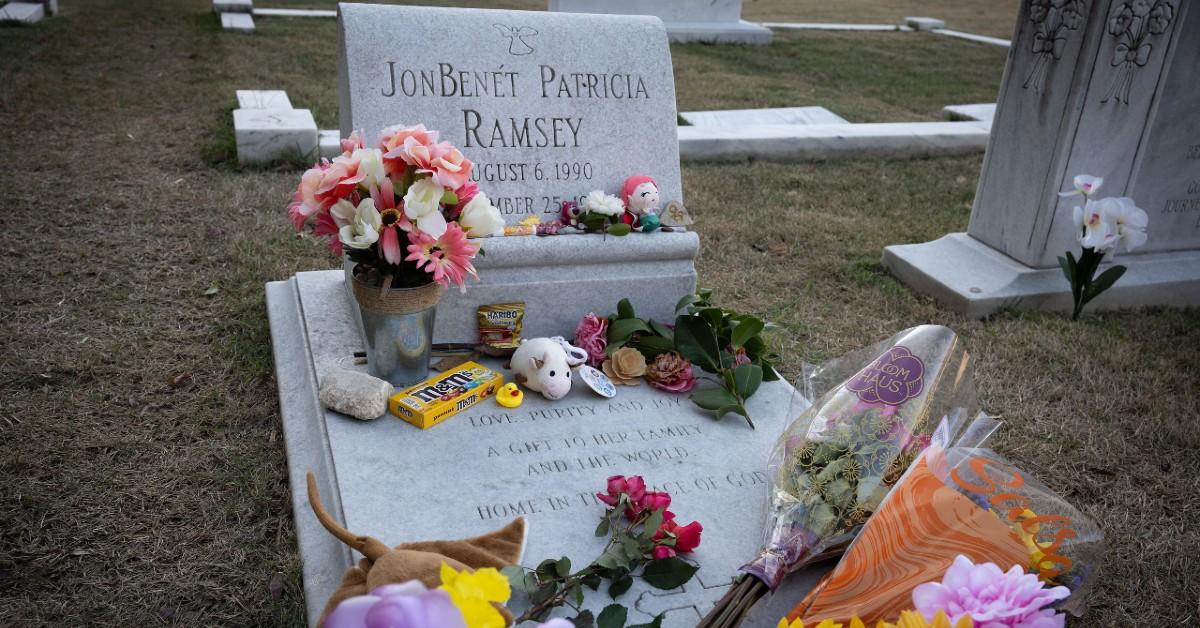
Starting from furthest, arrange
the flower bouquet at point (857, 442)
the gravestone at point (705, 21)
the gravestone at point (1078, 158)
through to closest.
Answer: the gravestone at point (705, 21) < the gravestone at point (1078, 158) < the flower bouquet at point (857, 442)

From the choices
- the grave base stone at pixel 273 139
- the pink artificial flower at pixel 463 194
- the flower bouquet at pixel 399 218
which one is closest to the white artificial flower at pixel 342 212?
Result: the flower bouquet at pixel 399 218

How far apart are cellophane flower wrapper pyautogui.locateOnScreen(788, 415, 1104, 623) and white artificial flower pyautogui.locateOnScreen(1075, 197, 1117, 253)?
2.44 meters

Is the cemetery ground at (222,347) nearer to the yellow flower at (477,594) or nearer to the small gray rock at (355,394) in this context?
the small gray rock at (355,394)

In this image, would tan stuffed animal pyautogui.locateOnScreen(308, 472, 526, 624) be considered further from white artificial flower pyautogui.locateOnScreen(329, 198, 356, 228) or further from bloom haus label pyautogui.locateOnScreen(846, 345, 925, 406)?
bloom haus label pyautogui.locateOnScreen(846, 345, 925, 406)

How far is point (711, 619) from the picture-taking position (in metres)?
1.74

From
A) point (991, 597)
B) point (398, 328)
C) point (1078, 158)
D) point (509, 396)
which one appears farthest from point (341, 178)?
point (1078, 158)

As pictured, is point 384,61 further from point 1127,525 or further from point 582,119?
point 1127,525

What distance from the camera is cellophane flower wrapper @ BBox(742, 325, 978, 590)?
6.32ft

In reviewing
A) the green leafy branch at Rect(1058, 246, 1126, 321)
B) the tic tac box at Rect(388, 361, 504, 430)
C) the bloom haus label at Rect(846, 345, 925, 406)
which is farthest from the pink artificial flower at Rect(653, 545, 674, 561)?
the green leafy branch at Rect(1058, 246, 1126, 321)

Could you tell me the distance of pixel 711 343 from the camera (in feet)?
9.38

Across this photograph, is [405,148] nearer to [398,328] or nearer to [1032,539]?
[398,328]

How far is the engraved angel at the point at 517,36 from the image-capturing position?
295 centimetres

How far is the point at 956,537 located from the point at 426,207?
1.51m

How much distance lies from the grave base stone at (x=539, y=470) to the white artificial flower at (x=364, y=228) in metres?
0.53
